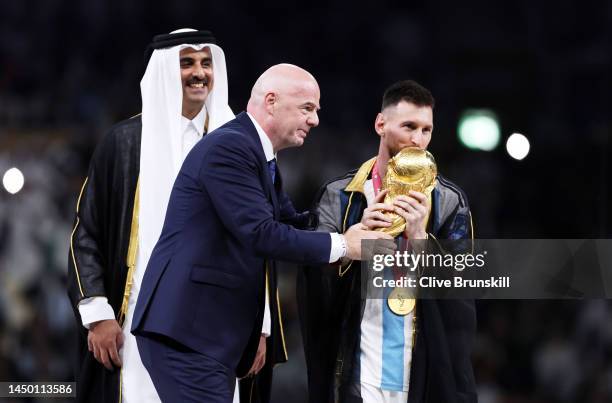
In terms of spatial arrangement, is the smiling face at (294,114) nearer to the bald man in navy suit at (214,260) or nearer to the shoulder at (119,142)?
the bald man in navy suit at (214,260)

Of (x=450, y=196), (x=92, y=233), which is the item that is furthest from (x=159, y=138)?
(x=450, y=196)

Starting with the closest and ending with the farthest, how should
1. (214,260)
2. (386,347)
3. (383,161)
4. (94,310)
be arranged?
(214,260), (386,347), (383,161), (94,310)

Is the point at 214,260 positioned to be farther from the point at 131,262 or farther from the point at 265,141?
the point at 131,262

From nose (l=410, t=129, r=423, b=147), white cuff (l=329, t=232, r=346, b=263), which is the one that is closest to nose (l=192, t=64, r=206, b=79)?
nose (l=410, t=129, r=423, b=147)

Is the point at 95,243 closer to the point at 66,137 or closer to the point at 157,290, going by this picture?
the point at 157,290

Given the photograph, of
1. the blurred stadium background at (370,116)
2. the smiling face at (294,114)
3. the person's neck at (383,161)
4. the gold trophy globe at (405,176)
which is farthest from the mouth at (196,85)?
the blurred stadium background at (370,116)

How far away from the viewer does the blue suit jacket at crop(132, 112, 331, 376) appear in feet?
10.3

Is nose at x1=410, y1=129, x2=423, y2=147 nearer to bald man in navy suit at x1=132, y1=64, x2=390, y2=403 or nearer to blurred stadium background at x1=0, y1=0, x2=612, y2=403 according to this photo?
bald man in navy suit at x1=132, y1=64, x2=390, y2=403

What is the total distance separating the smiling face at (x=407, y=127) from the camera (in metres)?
3.49

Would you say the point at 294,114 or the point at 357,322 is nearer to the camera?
the point at 294,114

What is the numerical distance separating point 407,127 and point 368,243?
416 millimetres

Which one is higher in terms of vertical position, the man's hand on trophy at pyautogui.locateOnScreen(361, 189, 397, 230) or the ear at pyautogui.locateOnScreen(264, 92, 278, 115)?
the ear at pyautogui.locateOnScreen(264, 92, 278, 115)

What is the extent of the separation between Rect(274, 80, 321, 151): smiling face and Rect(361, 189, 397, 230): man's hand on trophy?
0.87 feet

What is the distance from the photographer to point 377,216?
328 centimetres
